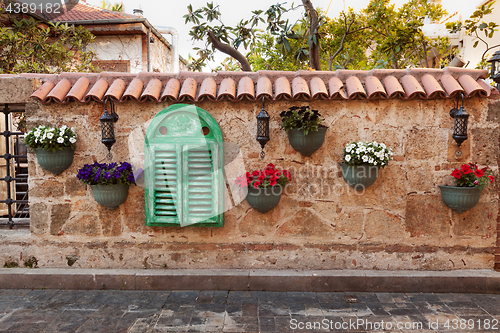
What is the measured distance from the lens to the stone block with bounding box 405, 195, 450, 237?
140 inches

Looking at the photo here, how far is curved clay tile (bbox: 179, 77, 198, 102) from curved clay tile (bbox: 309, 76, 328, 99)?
50.2 inches

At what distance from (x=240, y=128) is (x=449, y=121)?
2258 mm

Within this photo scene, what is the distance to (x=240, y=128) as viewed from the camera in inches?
143

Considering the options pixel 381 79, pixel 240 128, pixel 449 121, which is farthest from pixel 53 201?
pixel 449 121

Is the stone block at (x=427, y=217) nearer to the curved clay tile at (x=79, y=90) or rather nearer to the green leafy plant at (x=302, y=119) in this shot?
the green leafy plant at (x=302, y=119)

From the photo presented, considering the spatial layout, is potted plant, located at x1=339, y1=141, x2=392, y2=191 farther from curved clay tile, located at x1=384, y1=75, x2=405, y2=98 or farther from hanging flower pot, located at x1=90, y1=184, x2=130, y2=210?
hanging flower pot, located at x1=90, y1=184, x2=130, y2=210

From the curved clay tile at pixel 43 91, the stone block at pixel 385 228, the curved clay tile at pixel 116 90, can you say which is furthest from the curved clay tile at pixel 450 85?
the curved clay tile at pixel 43 91

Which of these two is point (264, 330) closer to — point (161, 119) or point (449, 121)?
point (161, 119)

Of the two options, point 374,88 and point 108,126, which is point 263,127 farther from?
point 108,126

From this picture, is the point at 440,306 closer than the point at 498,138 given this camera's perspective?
Yes

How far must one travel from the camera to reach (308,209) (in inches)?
143

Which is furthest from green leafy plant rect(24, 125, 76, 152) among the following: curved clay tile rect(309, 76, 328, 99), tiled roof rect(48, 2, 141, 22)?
tiled roof rect(48, 2, 141, 22)

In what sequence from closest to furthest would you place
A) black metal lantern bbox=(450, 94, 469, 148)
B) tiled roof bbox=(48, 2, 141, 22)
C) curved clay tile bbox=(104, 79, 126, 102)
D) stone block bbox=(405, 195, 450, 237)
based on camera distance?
black metal lantern bbox=(450, 94, 469, 148) → curved clay tile bbox=(104, 79, 126, 102) → stone block bbox=(405, 195, 450, 237) → tiled roof bbox=(48, 2, 141, 22)

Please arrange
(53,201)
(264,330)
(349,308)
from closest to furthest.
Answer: (264,330), (349,308), (53,201)
